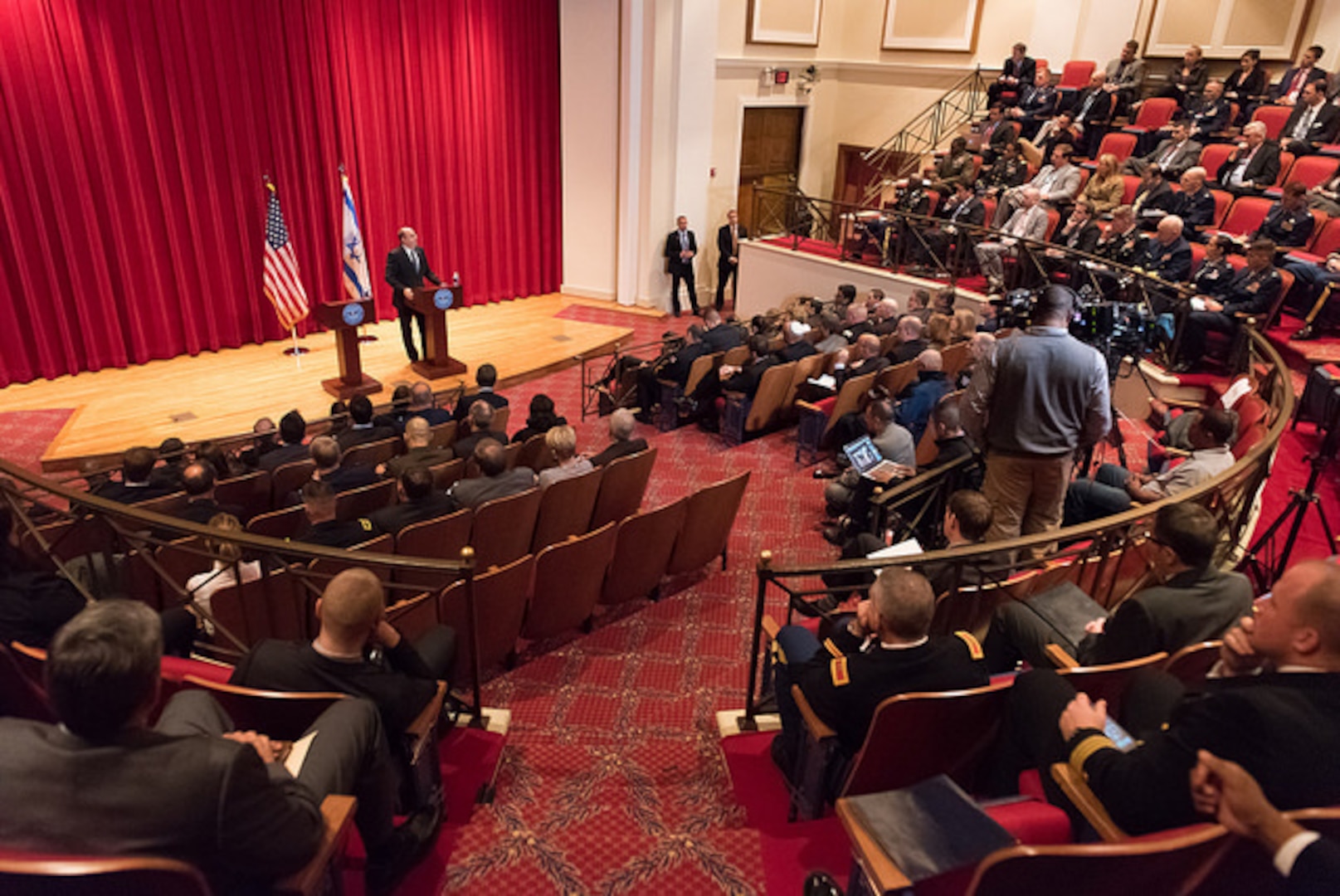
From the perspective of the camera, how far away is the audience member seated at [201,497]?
392 centimetres

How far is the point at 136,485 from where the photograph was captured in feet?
14.5

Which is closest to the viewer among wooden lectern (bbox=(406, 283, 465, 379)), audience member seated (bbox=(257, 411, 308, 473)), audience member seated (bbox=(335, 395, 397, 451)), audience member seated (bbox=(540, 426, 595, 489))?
audience member seated (bbox=(540, 426, 595, 489))

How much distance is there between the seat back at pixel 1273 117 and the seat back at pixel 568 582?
9.35 meters

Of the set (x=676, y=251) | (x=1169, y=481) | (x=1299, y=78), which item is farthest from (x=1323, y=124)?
(x=676, y=251)

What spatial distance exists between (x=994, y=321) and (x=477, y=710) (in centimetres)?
597

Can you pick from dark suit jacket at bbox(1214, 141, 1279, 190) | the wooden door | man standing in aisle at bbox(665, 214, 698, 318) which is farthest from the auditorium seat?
the wooden door

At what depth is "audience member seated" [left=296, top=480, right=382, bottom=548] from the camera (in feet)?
11.7

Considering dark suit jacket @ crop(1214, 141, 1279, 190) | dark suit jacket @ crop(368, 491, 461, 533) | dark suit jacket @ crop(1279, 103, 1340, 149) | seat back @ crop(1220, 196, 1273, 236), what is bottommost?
dark suit jacket @ crop(368, 491, 461, 533)

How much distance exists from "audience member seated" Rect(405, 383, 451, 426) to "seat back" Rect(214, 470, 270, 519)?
135 centimetres

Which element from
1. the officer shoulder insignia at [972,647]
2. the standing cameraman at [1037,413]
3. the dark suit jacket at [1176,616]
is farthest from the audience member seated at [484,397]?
the dark suit jacket at [1176,616]

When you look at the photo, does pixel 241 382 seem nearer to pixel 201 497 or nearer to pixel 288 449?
pixel 288 449

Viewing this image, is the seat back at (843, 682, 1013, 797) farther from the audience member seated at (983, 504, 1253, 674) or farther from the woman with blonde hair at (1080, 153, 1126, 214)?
the woman with blonde hair at (1080, 153, 1126, 214)

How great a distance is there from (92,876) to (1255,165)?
1013 centimetres

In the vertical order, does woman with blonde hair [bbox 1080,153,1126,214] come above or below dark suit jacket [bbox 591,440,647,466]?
above
